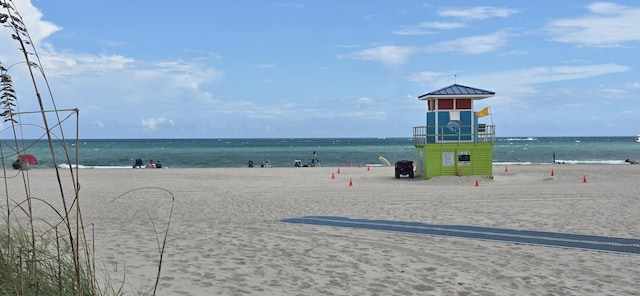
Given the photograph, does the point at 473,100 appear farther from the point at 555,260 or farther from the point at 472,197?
the point at 555,260

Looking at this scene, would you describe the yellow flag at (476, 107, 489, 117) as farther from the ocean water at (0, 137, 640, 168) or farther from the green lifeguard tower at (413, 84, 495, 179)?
the ocean water at (0, 137, 640, 168)

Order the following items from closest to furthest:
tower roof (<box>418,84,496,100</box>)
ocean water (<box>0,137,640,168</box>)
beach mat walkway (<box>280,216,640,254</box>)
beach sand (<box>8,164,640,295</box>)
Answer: beach sand (<box>8,164,640,295</box>) < beach mat walkway (<box>280,216,640,254</box>) < tower roof (<box>418,84,496,100</box>) < ocean water (<box>0,137,640,168</box>)

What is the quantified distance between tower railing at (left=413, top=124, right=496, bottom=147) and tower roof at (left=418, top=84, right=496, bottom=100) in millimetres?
1254

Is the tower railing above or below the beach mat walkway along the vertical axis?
above

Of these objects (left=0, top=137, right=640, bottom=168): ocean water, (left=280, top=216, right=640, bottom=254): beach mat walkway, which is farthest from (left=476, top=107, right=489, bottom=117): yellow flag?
(left=0, top=137, right=640, bottom=168): ocean water

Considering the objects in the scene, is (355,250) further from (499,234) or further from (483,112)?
(483,112)

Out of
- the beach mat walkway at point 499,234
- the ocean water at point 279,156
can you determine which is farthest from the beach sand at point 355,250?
the ocean water at point 279,156

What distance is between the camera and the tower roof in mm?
24016

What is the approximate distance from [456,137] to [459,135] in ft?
0.72

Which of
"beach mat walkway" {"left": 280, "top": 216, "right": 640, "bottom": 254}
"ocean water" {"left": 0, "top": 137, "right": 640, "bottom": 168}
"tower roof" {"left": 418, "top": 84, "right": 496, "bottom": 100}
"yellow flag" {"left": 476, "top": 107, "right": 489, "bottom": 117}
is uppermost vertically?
"tower roof" {"left": 418, "top": 84, "right": 496, "bottom": 100}

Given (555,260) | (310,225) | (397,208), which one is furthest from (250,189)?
(555,260)

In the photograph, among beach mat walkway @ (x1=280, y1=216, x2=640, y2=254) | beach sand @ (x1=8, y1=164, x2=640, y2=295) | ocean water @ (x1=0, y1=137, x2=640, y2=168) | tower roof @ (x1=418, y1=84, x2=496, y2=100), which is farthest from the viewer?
ocean water @ (x1=0, y1=137, x2=640, y2=168)

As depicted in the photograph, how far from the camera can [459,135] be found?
24375mm

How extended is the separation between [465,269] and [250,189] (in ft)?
45.1
